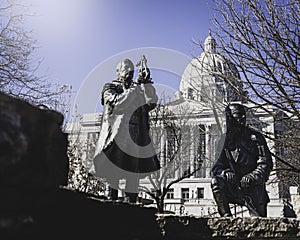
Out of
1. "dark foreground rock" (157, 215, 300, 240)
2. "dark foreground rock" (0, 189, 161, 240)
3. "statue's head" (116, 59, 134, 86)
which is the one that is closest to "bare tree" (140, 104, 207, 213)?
"statue's head" (116, 59, 134, 86)

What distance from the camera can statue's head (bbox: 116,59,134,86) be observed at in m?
5.87

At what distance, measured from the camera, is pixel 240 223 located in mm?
3094

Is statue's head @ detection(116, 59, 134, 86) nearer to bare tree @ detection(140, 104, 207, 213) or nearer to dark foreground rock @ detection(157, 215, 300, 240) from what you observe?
dark foreground rock @ detection(157, 215, 300, 240)

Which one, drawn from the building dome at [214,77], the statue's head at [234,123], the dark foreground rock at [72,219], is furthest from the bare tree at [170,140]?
the dark foreground rock at [72,219]

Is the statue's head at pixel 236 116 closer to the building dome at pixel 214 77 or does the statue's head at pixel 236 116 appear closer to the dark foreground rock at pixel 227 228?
the building dome at pixel 214 77

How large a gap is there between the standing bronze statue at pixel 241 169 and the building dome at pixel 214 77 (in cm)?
158

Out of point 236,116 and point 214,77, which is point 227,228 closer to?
point 236,116

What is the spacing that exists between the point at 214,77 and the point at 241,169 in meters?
4.05

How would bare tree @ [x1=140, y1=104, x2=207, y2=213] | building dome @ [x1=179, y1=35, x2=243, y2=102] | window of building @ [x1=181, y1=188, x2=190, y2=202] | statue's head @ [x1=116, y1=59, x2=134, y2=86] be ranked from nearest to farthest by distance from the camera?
statue's head @ [x1=116, y1=59, x2=134, y2=86]
building dome @ [x1=179, y1=35, x2=243, y2=102]
bare tree @ [x1=140, y1=104, x2=207, y2=213]
window of building @ [x1=181, y1=188, x2=190, y2=202]

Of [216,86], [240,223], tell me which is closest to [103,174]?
[240,223]

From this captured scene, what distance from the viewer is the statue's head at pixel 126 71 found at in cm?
587

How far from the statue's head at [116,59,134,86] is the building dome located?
253 cm

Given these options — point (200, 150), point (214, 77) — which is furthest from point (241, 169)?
point (200, 150)

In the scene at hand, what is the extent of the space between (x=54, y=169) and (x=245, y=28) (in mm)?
6761
